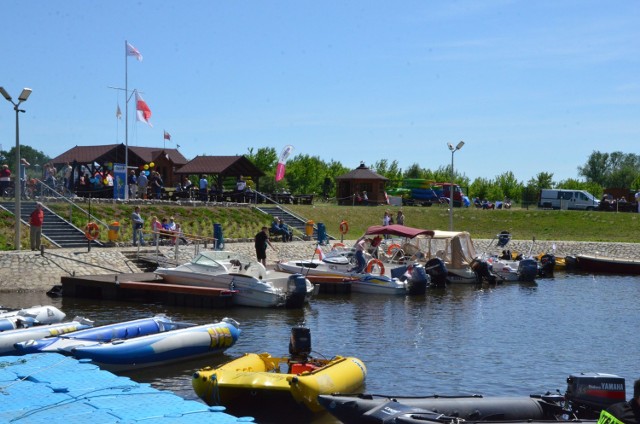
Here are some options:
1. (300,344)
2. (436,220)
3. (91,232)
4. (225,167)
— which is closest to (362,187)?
(436,220)

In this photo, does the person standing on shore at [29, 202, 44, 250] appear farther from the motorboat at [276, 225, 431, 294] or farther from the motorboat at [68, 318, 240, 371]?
the motorboat at [68, 318, 240, 371]

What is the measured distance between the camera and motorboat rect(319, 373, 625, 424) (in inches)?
514

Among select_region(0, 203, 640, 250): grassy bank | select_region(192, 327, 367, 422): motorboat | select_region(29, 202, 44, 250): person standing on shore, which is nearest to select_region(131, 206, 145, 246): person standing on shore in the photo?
select_region(0, 203, 640, 250): grassy bank

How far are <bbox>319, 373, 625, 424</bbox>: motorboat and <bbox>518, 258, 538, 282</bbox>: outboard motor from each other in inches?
965

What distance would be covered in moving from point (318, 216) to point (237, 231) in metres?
9.66

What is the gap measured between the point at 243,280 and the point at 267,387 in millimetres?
12517

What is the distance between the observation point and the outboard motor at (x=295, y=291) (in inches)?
1057

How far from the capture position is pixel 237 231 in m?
42.3

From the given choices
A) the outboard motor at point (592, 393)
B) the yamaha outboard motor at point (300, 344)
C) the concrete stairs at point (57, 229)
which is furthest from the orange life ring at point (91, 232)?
the outboard motor at point (592, 393)

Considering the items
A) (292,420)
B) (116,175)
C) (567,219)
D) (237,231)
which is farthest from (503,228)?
(292,420)

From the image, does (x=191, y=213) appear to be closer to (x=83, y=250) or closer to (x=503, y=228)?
(x=83, y=250)

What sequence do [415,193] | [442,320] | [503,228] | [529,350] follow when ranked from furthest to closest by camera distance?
[415,193] < [503,228] < [442,320] < [529,350]

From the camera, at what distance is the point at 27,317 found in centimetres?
2003

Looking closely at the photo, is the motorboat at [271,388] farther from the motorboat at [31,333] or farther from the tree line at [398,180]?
the tree line at [398,180]
